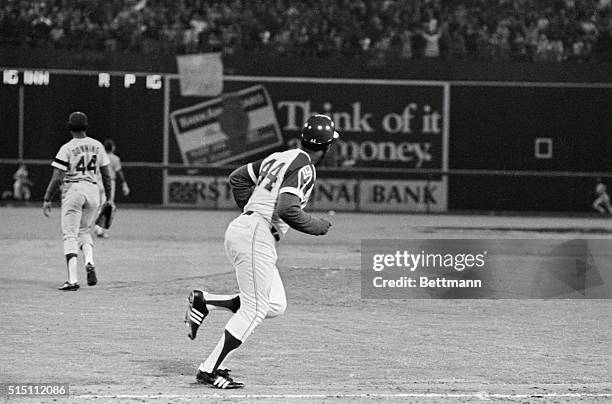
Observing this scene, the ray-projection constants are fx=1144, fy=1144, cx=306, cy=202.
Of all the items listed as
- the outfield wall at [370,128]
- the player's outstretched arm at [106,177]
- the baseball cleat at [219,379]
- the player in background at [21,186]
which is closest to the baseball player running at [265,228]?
the baseball cleat at [219,379]

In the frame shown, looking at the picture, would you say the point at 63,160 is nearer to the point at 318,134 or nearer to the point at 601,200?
the point at 318,134

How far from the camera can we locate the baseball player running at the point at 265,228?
8.20 meters

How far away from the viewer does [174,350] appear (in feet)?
32.8

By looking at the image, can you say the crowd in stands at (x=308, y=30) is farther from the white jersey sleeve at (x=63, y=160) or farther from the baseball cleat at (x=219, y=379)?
the baseball cleat at (x=219, y=379)

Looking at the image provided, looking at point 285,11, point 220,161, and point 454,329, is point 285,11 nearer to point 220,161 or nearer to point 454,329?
point 220,161

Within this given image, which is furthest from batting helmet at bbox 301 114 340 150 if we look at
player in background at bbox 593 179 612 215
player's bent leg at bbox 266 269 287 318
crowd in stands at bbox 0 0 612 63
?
player in background at bbox 593 179 612 215

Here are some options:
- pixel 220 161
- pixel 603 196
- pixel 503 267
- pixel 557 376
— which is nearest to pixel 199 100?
pixel 220 161

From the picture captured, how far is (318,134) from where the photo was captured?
8.38 meters

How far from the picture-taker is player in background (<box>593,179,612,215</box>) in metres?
31.3

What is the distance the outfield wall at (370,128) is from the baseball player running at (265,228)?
908 inches

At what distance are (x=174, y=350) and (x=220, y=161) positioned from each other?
22.3 m

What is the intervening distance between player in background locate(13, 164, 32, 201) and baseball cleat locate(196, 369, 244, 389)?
77.5ft

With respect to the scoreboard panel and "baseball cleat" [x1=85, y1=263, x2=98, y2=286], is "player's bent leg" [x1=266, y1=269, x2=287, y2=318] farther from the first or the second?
the scoreboard panel

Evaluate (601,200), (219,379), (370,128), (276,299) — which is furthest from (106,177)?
(601,200)
